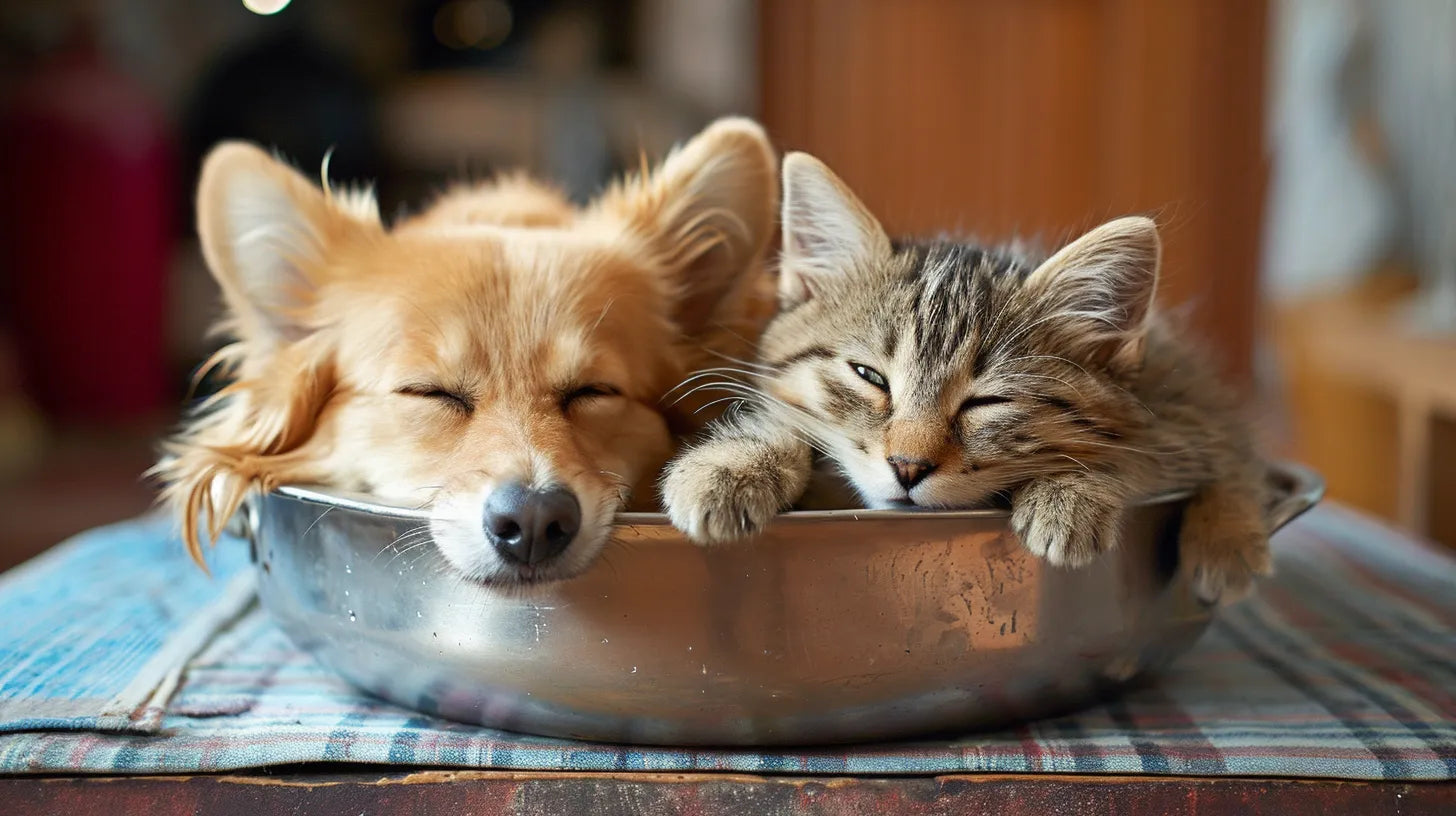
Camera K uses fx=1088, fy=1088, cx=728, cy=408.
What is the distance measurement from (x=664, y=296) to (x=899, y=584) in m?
0.55

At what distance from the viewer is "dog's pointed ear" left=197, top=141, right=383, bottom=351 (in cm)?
119

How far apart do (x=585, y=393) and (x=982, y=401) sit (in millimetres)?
411

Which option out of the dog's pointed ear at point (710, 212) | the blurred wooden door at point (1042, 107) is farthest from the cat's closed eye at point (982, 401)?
the blurred wooden door at point (1042, 107)

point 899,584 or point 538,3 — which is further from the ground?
point 538,3

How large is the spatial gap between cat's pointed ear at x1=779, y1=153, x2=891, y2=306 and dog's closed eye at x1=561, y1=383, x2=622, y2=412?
0.28 meters

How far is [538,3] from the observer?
4465 millimetres

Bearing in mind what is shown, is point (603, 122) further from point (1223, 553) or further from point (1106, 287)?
point (1223, 553)

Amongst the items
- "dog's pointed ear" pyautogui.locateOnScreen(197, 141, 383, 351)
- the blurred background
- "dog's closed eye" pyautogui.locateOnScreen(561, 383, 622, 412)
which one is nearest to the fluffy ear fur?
"dog's pointed ear" pyautogui.locateOnScreen(197, 141, 383, 351)

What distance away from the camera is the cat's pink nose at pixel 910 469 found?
103 cm

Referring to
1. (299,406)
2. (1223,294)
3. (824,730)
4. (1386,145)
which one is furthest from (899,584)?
(1223,294)

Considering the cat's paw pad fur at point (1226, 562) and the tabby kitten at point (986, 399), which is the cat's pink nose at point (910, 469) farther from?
the cat's paw pad fur at point (1226, 562)

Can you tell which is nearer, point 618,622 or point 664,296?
point 618,622

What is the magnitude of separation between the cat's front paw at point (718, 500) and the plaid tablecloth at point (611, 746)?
0.72ft

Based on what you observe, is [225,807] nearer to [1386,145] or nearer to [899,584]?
[899,584]
